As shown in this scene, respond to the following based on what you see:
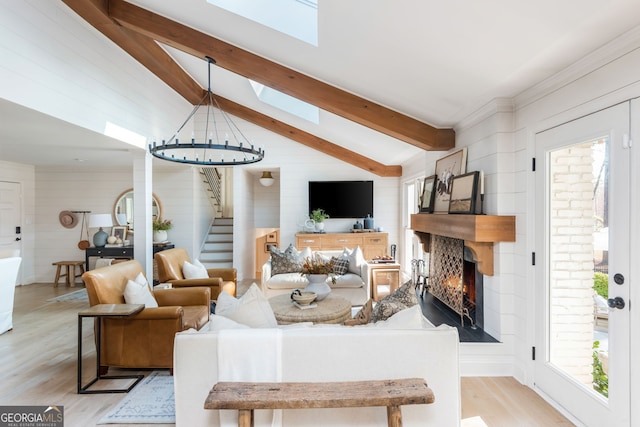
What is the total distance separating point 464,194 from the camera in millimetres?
3408

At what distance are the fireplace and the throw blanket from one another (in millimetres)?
2306

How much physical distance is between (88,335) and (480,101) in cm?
490

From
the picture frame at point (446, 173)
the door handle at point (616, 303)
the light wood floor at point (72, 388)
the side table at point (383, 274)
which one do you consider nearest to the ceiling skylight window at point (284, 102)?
the picture frame at point (446, 173)

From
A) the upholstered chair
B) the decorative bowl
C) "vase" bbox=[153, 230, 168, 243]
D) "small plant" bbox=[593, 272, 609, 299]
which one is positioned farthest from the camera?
"vase" bbox=[153, 230, 168, 243]

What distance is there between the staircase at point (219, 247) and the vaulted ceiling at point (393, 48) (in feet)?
12.5

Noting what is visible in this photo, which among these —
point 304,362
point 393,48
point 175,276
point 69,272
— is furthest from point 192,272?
point 69,272

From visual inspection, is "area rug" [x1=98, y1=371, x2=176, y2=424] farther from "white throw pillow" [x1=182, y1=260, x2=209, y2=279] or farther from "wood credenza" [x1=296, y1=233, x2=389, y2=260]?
"wood credenza" [x1=296, y1=233, x2=389, y2=260]

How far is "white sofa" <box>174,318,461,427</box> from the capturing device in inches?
71.7

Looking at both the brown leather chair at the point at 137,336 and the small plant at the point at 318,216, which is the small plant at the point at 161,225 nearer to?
the small plant at the point at 318,216

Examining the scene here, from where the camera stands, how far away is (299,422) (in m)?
1.83

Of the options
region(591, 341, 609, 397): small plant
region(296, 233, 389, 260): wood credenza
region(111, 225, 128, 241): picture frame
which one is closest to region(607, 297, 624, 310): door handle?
region(591, 341, 609, 397): small plant

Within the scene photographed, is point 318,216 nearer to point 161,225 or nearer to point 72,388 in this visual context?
point 161,225

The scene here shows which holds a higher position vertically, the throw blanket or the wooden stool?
the throw blanket

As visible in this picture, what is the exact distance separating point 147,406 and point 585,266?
3.25 meters
